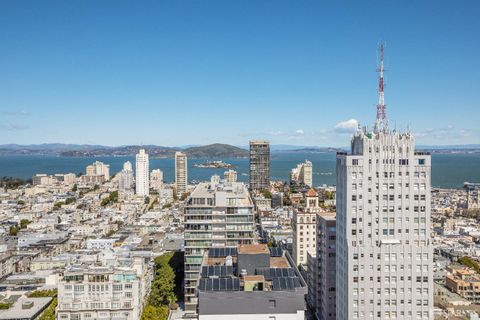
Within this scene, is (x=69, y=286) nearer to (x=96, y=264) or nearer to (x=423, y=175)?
(x=96, y=264)

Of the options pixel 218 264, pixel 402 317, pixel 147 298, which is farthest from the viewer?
pixel 147 298

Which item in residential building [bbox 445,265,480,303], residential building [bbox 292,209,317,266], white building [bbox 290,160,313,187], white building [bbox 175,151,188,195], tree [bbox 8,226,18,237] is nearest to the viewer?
residential building [bbox 445,265,480,303]

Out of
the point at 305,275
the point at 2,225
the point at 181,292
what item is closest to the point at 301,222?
the point at 305,275

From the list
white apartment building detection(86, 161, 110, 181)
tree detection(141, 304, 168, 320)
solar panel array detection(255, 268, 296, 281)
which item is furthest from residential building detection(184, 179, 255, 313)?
white apartment building detection(86, 161, 110, 181)

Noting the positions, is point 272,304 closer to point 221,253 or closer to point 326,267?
point 221,253

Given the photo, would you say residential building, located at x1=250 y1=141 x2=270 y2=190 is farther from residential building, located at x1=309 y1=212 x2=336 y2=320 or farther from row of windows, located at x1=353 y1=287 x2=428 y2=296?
row of windows, located at x1=353 y1=287 x2=428 y2=296

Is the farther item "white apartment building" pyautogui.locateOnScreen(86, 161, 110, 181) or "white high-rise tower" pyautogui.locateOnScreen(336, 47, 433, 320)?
"white apartment building" pyautogui.locateOnScreen(86, 161, 110, 181)

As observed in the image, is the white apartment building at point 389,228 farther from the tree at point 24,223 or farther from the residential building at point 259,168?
the residential building at point 259,168
